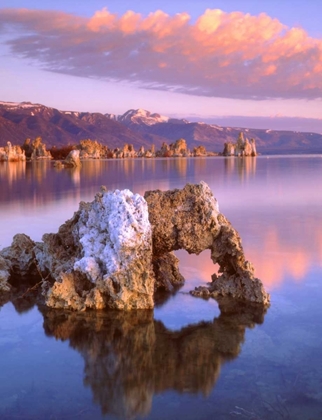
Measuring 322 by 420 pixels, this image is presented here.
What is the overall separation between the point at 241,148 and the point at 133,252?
11273 centimetres

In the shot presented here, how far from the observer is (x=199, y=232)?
8078mm

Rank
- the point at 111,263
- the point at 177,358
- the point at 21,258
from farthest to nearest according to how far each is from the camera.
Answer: the point at 21,258 → the point at 111,263 → the point at 177,358

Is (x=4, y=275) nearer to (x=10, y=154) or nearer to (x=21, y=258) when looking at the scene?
(x=21, y=258)

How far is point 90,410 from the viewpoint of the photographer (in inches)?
183

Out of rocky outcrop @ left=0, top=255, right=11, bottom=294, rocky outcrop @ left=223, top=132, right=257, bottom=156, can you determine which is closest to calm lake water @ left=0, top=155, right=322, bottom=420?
rocky outcrop @ left=0, top=255, right=11, bottom=294

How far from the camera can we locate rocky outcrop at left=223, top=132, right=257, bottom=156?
4552 inches

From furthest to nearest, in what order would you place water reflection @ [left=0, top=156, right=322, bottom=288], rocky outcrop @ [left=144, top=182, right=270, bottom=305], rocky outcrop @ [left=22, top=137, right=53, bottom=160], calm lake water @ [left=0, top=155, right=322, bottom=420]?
rocky outcrop @ [left=22, top=137, right=53, bottom=160], water reflection @ [left=0, top=156, right=322, bottom=288], rocky outcrop @ [left=144, top=182, right=270, bottom=305], calm lake water @ [left=0, top=155, right=322, bottom=420]

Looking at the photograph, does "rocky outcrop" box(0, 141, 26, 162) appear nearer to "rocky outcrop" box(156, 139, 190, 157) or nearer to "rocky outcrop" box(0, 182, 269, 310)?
"rocky outcrop" box(156, 139, 190, 157)

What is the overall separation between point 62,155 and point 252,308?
285ft

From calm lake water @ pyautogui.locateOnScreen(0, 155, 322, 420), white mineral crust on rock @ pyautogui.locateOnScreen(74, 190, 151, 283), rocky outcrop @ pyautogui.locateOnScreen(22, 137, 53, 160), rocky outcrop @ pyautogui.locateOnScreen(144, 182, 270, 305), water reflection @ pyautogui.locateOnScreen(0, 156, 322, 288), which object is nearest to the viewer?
calm lake water @ pyautogui.locateOnScreen(0, 155, 322, 420)

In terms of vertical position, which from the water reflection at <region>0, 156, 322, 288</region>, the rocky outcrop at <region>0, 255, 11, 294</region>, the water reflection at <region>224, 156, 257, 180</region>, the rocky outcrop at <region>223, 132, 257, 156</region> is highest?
the rocky outcrop at <region>223, 132, 257, 156</region>

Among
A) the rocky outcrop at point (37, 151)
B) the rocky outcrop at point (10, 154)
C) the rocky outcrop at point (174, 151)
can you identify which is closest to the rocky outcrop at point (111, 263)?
the rocky outcrop at point (10, 154)

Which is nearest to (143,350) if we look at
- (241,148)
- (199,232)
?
(199,232)

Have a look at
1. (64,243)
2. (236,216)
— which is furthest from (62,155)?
(64,243)
